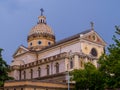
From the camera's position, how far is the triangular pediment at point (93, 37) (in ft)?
287

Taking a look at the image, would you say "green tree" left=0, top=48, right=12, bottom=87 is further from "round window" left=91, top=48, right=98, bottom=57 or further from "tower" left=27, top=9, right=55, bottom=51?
"tower" left=27, top=9, right=55, bottom=51

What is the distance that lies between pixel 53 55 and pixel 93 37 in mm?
11022

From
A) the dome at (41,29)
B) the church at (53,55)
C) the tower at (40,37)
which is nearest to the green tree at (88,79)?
the church at (53,55)

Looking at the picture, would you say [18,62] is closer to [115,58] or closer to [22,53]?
[22,53]

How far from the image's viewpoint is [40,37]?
4104 inches

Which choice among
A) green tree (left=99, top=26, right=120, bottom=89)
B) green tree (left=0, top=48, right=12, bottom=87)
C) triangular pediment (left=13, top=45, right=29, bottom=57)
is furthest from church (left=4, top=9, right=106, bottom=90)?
green tree (left=99, top=26, right=120, bottom=89)

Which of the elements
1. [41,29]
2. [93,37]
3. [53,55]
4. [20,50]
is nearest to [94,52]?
[93,37]

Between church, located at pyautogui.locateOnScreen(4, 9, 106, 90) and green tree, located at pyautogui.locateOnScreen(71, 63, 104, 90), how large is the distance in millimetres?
3180

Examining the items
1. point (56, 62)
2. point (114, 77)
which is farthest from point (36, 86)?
point (56, 62)

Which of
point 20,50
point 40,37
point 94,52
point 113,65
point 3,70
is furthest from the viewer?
point 40,37

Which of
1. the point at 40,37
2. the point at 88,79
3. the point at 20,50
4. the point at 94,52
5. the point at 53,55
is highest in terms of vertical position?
the point at 40,37

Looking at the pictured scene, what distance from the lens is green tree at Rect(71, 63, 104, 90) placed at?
65000 mm

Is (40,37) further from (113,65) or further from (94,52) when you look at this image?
(113,65)

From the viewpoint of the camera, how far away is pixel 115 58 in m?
53.1
